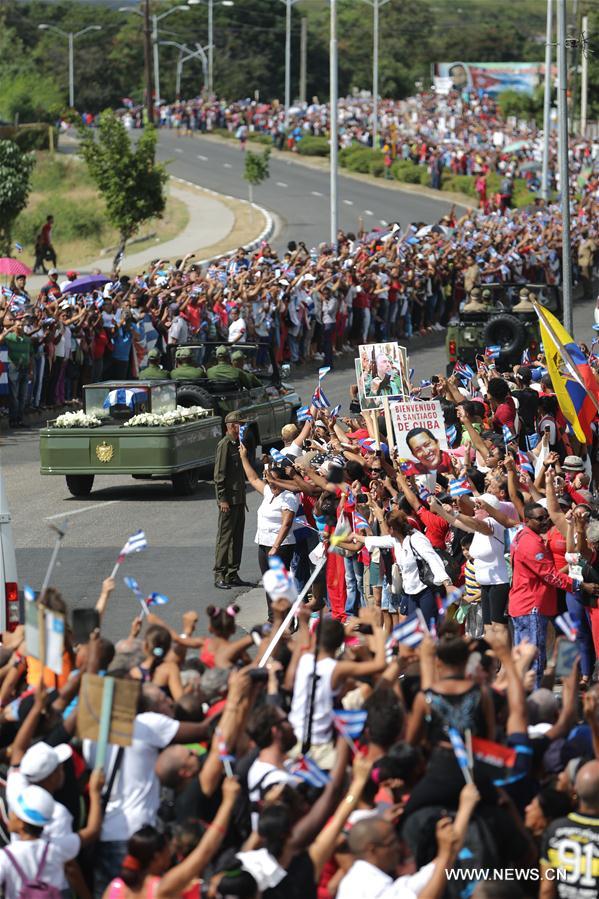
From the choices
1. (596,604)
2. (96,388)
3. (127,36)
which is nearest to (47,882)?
(596,604)

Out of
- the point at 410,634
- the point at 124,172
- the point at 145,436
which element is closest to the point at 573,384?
the point at 145,436

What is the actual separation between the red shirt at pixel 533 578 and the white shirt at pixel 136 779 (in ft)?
16.1

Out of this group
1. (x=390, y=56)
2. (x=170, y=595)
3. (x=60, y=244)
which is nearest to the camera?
(x=170, y=595)

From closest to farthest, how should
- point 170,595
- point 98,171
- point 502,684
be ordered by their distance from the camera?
point 502,684 → point 170,595 → point 98,171

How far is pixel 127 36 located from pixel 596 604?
113m

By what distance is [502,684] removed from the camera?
843 centimetres

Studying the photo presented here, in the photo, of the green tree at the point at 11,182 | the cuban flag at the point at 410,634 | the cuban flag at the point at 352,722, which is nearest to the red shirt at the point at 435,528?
the cuban flag at the point at 410,634

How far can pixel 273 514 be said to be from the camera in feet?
51.4

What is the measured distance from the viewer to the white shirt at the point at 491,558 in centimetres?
1340

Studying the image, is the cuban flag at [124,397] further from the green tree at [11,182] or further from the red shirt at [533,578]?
the green tree at [11,182]

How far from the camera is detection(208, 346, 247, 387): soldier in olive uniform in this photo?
22.6m

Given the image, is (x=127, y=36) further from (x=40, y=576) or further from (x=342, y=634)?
(x=342, y=634)

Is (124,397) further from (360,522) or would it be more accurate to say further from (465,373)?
(360,522)

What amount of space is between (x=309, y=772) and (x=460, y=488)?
6.13 meters
